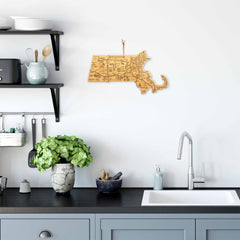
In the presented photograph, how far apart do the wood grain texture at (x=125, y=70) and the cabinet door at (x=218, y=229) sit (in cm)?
92

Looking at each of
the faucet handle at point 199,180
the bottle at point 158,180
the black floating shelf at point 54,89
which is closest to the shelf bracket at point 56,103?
the black floating shelf at point 54,89

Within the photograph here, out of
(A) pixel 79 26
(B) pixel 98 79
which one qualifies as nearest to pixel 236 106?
(B) pixel 98 79

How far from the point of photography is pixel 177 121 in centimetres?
333

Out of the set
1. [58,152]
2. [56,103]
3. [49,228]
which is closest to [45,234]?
[49,228]

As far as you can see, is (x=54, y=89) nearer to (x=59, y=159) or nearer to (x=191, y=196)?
(x=59, y=159)

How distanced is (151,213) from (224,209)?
0.38 meters

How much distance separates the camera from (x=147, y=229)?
111 inches

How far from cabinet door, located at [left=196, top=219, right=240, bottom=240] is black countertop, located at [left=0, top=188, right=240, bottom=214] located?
6 centimetres

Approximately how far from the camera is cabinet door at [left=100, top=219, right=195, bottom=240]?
2818mm

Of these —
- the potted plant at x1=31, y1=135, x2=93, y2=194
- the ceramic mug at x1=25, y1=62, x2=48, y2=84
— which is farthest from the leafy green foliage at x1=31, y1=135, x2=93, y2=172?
the ceramic mug at x1=25, y1=62, x2=48, y2=84

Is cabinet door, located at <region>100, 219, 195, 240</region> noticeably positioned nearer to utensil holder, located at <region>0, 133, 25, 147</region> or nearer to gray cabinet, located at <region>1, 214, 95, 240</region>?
gray cabinet, located at <region>1, 214, 95, 240</region>

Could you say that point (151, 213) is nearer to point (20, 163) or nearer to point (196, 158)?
point (196, 158)

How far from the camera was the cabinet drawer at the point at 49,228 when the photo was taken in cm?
284

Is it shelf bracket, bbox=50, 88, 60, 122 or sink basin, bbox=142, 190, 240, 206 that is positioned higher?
shelf bracket, bbox=50, 88, 60, 122
